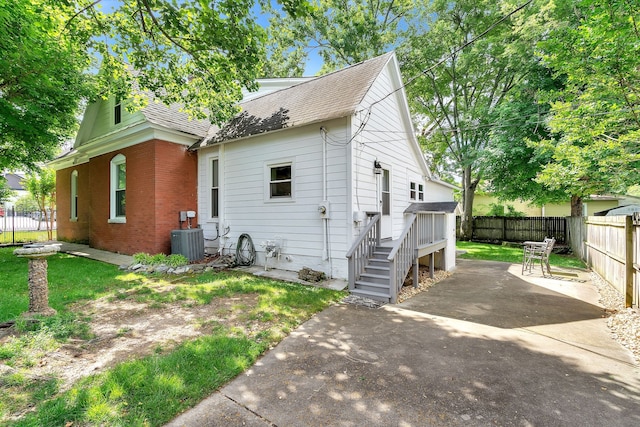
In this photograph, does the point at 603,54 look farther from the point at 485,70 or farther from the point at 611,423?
the point at 485,70

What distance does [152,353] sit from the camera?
11.2ft

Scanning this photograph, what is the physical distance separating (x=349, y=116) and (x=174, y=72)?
16.7ft

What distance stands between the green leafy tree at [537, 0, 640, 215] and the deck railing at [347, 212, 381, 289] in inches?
213

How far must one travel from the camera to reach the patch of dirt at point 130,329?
311 cm

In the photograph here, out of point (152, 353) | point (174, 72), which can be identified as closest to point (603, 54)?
point (152, 353)

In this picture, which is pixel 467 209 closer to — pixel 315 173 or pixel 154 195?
pixel 315 173

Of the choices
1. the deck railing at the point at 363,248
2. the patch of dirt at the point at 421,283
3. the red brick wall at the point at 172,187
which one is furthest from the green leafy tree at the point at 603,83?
the red brick wall at the point at 172,187

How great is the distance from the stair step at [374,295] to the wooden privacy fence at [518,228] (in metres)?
14.4

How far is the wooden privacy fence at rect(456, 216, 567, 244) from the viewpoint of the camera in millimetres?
15012

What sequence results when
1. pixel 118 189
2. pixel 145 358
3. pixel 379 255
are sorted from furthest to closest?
1. pixel 118 189
2. pixel 379 255
3. pixel 145 358

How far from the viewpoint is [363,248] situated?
652 centimetres

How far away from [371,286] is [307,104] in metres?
5.42

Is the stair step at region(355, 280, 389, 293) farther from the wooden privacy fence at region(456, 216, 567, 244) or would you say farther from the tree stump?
the wooden privacy fence at region(456, 216, 567, 244)

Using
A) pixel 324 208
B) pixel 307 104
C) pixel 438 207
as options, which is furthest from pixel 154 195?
pixel 438 207
